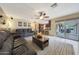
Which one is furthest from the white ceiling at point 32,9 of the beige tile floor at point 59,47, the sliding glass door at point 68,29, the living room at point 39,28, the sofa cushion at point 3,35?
the beige tile floor at point 59,47

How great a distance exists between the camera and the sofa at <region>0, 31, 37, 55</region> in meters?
1.65

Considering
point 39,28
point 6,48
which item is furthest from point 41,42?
point 6,48

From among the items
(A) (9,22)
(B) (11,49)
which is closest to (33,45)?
(B) (11,49)

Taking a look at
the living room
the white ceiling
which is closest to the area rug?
the living room

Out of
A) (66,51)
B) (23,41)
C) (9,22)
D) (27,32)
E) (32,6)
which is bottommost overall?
(66,51)

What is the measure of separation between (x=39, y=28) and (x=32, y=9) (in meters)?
0.36

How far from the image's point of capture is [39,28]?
5.96ft

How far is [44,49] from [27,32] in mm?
420

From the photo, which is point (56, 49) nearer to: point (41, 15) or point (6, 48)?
point (41, 15)

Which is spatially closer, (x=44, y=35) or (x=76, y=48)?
(x=76, y=48)

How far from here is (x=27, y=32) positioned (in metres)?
1.79

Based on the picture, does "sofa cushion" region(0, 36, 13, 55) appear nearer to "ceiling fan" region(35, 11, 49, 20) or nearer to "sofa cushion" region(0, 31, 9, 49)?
"sofa cushion" region(0, 31, 9, 49)

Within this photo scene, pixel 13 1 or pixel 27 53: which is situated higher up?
pixel 13 1
